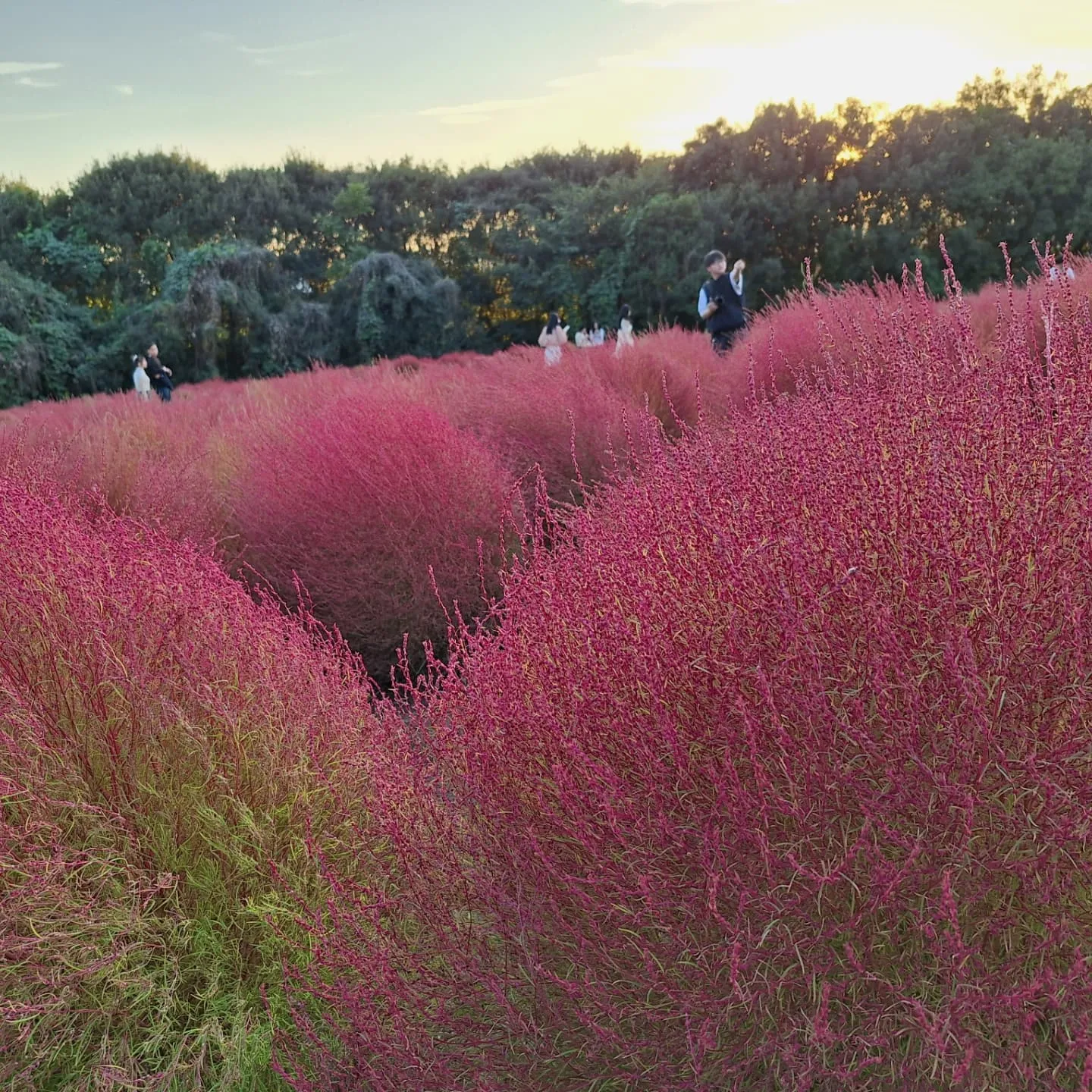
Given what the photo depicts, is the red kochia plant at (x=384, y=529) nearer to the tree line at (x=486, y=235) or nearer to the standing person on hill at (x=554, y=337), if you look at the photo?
the standing person on hill at (x=554, y=337)

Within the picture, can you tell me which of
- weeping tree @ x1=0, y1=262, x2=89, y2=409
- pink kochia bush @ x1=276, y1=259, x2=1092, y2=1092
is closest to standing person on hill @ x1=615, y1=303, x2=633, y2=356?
pink kochia bush @ x1=276, y1=259, x2=1092, y2=1092

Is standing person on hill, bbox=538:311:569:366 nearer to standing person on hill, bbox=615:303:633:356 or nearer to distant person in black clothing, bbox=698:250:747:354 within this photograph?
standing person on hill, bbox=615:303:633:356

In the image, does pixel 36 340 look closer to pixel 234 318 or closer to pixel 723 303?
pixel 234 318

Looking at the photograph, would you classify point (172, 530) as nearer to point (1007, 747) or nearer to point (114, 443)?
point (114, 443)

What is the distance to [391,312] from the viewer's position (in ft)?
91.9

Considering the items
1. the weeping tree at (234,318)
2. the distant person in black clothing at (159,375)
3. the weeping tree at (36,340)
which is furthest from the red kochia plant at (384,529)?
the weeping tree at (36,340)

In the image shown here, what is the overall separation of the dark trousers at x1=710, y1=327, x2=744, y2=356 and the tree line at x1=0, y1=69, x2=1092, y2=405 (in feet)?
47.7

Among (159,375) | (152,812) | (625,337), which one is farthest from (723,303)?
(159,375)

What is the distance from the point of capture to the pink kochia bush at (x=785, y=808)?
156 cm

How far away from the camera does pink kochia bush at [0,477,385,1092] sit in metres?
2.24

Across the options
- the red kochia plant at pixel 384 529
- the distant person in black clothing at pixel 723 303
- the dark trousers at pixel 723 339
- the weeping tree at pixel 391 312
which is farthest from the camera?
the weeping tree at pixel 391 312

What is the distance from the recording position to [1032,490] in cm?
198

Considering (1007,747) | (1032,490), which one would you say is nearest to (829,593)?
(1007,747)

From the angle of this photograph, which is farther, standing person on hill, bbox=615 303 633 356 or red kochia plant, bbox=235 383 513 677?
standing person on hill, bbox=615 303 633 356
